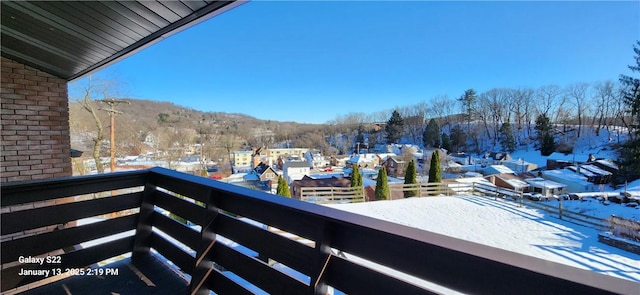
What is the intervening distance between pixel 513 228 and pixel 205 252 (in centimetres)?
686

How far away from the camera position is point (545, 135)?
83.9 ft

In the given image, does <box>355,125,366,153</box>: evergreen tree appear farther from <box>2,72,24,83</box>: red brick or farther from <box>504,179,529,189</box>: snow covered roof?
<box>2,72,24,83</box>: red brick

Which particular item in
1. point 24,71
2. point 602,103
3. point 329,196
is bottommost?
point 329,196

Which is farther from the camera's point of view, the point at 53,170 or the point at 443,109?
the point at 443,109

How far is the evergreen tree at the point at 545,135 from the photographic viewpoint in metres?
24.9

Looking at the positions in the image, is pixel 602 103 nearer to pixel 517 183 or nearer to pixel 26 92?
pixel 517 183

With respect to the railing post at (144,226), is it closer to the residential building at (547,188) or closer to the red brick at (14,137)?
the red brick at (14,137)

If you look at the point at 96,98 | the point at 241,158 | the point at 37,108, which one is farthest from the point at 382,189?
the point at 241,158

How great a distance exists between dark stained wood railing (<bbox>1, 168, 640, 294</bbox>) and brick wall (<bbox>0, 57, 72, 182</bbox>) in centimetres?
191

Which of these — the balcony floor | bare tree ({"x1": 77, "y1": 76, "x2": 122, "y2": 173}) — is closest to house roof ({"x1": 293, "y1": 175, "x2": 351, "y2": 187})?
bare tree ({"x1": 77, "y1": 76, "x2": 122, "y2": 173})

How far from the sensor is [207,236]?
1.32m

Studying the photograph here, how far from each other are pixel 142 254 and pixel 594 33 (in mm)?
8635

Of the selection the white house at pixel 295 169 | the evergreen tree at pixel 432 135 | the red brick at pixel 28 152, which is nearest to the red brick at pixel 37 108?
the red brick at pixel 28 152

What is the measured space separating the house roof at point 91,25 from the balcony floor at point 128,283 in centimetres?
163
